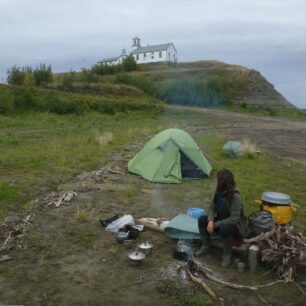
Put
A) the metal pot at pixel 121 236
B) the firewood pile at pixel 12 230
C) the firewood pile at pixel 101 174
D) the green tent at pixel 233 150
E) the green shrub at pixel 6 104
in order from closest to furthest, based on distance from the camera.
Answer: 1. the firewood pile at pixel 12 230
2. the metal pot at pixel 121 236
3. the firewood pile at pixel 101 174
4. the green tent at pixel 233 150
5. the green shrub at pixel 6 104

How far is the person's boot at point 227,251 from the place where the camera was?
6.08 meters

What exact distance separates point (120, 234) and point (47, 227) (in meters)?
1.40

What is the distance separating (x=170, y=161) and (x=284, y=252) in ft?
19.8

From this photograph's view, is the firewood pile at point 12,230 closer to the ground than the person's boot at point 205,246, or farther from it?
closer to the ground

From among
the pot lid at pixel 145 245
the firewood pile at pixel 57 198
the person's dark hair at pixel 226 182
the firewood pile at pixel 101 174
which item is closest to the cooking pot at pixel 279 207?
the person's dark hair at pixel 226 182

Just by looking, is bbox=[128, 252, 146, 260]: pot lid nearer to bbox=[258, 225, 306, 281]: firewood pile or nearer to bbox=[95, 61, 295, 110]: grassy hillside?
bbox=[258, 225, 306, 281]: firewood pile

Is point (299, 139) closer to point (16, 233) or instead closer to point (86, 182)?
point (86, 182)

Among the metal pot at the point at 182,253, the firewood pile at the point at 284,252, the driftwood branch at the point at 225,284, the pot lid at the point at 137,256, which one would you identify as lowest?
the driftwood branch at the point at 225,284

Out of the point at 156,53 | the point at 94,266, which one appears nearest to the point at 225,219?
the point at 94,266

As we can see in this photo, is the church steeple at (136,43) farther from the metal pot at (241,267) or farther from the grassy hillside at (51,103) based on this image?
the metal pot at (241,267)

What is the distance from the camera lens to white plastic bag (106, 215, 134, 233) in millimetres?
7500

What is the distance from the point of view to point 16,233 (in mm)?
7195

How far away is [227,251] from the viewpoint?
20.1 feet

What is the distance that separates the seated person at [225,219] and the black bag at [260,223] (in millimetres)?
114
